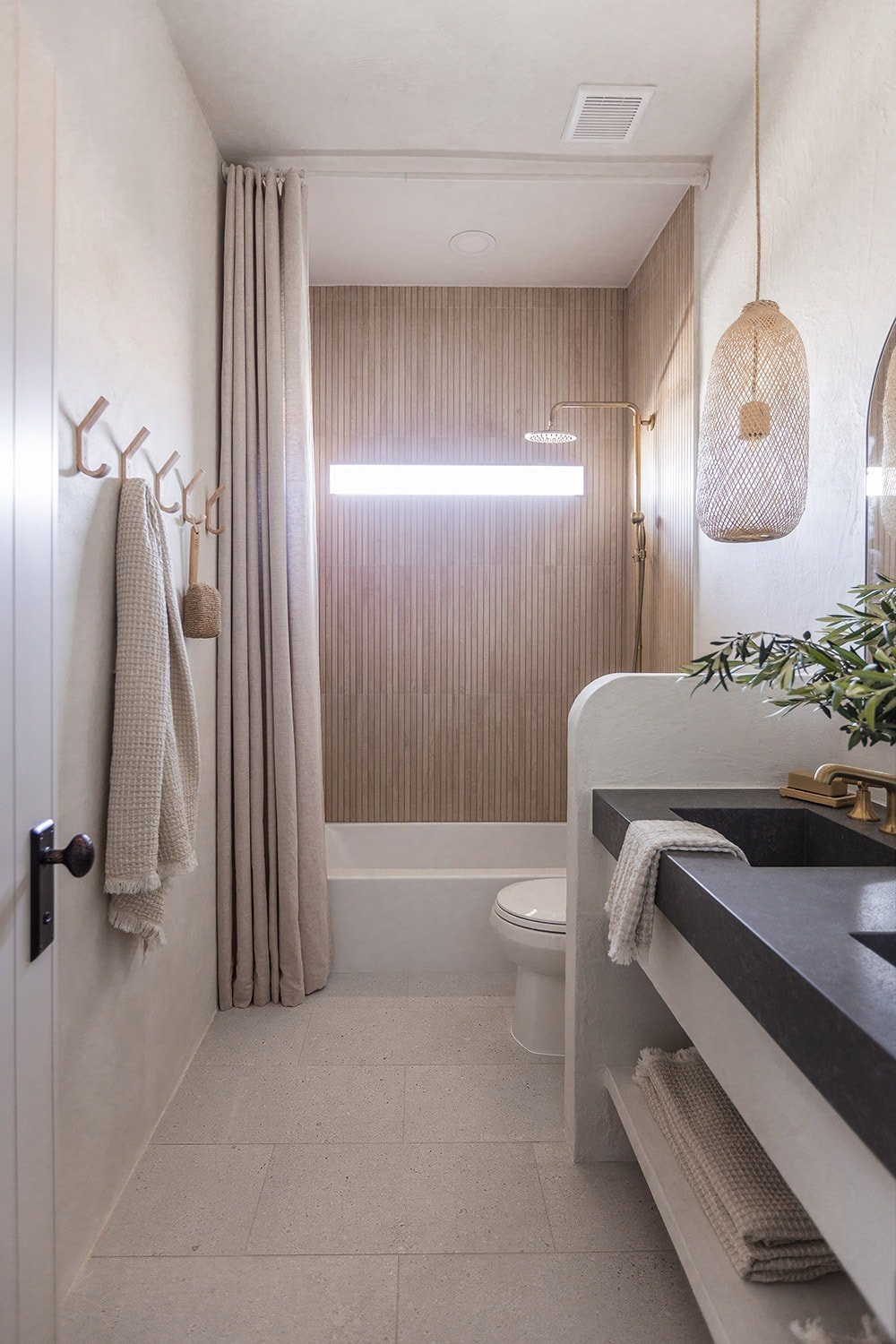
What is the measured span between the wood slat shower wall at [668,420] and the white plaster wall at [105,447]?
160 centimetres

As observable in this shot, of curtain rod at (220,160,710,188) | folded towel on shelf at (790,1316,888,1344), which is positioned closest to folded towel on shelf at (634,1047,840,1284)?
folded towel on shelf at (790,1316,888,1344)

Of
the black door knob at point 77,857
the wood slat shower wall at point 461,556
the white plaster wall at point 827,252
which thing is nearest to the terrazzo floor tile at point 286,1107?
the black door knob at point 77,857

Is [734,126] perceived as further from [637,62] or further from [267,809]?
[267,809]

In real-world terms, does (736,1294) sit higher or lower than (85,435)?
lower

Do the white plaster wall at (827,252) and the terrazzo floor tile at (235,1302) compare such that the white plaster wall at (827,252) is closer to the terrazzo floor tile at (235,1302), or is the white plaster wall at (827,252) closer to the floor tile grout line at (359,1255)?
the floor tile grout line at (359,1255)

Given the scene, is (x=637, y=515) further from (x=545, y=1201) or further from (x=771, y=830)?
(x=545, y=1201)

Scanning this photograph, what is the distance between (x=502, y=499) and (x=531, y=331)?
727mm

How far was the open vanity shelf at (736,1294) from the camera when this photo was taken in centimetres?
113

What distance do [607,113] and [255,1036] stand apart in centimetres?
289

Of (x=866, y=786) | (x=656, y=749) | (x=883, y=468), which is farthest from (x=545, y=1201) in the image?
(x=883, y=468)

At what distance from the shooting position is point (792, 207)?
204cm

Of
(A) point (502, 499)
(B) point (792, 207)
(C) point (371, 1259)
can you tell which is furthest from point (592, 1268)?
(A) point (502, 499)

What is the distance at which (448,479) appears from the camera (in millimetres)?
3479

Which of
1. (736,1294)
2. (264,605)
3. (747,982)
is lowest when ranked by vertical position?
(736,1294)
